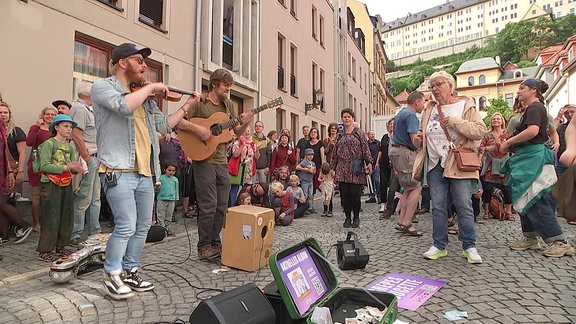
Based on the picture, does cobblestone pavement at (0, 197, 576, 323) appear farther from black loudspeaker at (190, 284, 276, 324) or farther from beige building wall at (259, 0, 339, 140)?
beige building wall at (259, 0, 339, 140)

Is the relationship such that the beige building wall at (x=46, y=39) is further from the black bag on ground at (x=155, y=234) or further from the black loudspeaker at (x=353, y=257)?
the black loudspeaker at (x=353, y=257)

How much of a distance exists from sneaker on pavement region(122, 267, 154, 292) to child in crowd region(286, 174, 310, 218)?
16.2 ft

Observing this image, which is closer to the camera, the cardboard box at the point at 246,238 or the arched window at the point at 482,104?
the cardboard box at the point at 246,238

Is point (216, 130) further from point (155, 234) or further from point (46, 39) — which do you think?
point (46, 39)

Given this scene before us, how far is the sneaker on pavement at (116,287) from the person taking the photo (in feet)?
10.8

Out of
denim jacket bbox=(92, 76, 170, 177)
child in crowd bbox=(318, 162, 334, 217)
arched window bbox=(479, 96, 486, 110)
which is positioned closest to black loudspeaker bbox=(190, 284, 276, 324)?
denim jacket bbox=(92, 76, 170, 177)

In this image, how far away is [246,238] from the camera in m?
4.21

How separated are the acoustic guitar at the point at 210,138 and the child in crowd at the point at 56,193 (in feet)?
4.85

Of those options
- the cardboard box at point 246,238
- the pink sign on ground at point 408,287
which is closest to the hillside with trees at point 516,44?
the cardboard box at point 246,238

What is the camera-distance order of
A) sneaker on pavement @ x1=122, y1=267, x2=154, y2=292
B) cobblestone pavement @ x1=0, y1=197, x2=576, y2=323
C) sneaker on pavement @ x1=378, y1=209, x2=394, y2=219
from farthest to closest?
sneaker on pavement @ x1=378, y1=209, x2=394, y2=219
sneaker on pavement @ x1=122, y1=267, x2=154, y2=292
cobblestone pavement @ x1=0, y1=197, x2=576, y2=323

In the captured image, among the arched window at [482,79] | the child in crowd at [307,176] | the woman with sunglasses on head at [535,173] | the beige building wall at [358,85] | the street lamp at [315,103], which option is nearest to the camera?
the woman with sunglasses on head at [535,173]

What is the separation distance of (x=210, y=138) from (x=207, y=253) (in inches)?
52.8

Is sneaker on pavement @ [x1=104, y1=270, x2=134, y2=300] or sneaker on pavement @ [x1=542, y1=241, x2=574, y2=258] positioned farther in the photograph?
sneaker on pavement @ [x1=542, y1=241, x2=574, y2=258]

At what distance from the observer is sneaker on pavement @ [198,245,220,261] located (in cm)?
453
